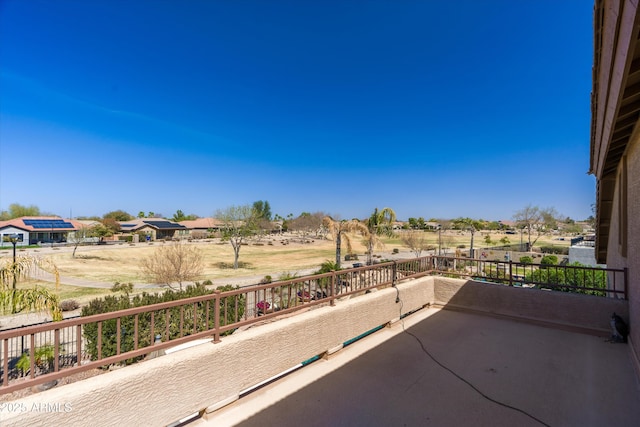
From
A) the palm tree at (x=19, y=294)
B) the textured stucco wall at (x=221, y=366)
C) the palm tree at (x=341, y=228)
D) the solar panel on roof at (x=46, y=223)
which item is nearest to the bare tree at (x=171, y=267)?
the palm tree at (x=341, y=228)

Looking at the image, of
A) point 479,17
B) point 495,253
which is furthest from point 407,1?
point 495,253

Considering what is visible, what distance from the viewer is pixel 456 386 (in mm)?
3070

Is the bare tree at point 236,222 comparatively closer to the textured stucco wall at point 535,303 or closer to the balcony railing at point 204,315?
the balcony railing at point 204,315

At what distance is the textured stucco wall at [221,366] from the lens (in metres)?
1.87

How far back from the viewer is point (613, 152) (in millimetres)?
5270

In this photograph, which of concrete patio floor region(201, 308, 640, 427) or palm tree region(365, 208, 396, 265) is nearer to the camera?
concrete patio floor region(201, 308, 640, 427)

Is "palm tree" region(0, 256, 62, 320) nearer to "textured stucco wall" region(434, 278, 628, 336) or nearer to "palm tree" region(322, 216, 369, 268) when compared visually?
"textured stucco wall" region(434, 278, 628, 336)

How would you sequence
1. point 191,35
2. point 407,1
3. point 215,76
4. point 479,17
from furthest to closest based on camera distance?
point 215,76 → point 191,35 → point 479,17 → point 407,1

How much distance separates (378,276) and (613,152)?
4.99 meters

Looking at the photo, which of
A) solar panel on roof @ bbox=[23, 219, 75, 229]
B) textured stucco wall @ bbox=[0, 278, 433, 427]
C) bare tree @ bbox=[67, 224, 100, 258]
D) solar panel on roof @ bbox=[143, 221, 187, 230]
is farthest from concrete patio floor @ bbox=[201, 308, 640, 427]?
solar panel on roof @ bbox=[143, 221, 187, 230]

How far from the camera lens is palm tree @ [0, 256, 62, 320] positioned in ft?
17.3

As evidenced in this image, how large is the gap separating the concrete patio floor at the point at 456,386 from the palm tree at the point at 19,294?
5.52m

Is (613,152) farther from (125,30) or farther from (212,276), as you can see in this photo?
(212,276)

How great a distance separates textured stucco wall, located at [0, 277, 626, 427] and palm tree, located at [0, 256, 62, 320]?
531cm
